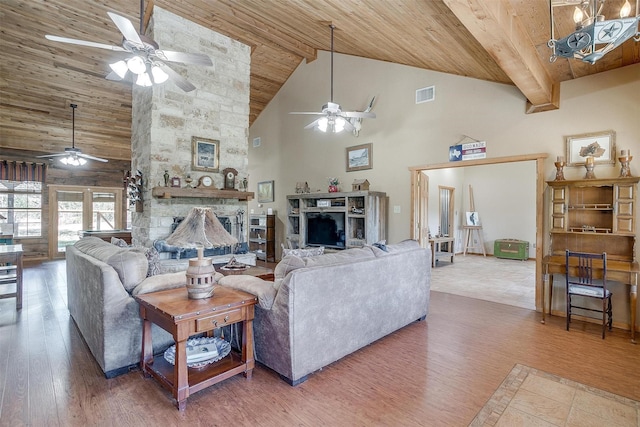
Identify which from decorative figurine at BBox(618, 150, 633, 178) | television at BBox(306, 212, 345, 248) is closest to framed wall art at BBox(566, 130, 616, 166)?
decorative figurine at BBox(618, 150, 633, 178)

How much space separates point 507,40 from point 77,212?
10.2 metres

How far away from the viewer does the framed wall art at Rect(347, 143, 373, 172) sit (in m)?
6.45

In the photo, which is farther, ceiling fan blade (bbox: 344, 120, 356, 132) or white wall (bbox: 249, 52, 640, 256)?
ceiling fan blade (bbox: 344, 120, 356, 132)

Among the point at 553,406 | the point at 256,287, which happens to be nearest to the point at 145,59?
the point at 256,287

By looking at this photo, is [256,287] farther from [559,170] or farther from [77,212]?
[77,212]

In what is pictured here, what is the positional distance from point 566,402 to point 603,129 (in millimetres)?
3246

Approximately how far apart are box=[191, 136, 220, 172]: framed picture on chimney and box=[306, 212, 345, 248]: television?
93.2 inches

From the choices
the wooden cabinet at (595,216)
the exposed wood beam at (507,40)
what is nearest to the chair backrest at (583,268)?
the wooden cabinet at (595,216)

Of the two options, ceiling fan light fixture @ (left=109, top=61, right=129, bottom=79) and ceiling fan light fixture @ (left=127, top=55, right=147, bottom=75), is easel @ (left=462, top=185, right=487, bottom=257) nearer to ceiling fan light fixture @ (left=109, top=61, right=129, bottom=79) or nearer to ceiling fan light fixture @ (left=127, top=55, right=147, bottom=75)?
ceiling fan light fixture @ (left=127, top=55, right=147, bottom=75)

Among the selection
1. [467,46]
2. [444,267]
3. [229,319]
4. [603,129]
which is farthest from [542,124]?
[229,319]

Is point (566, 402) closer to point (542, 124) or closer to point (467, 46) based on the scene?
point (542, 124)

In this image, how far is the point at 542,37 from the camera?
303 centimetres

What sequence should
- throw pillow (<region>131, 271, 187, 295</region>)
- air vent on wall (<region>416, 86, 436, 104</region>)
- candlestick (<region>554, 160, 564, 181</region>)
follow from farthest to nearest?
1. air vent on wall (<region>416, 86, 436, 104</region>)
2. candlestick (<region>554, 160, 564, 181</region>)
3. throw pillow (<region>131, 271, 187, 295</region>)

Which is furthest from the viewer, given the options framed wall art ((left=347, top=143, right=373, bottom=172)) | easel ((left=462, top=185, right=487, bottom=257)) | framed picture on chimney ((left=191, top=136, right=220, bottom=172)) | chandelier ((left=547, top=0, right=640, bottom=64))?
easel ((left=462, top=185, right=487, bottom=257))
